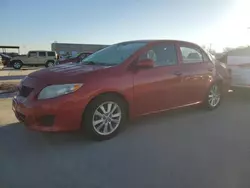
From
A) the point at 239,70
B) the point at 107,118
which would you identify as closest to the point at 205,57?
the point at 239,70

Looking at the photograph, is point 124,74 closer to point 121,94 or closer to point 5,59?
point 121,94

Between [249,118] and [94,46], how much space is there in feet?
151

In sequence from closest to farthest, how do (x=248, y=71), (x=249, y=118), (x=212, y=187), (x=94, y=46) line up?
(x=212, y=187)
(x=249, y=118)
(x=248, y=71)
(x=94, y=46)

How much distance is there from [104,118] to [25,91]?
123cm

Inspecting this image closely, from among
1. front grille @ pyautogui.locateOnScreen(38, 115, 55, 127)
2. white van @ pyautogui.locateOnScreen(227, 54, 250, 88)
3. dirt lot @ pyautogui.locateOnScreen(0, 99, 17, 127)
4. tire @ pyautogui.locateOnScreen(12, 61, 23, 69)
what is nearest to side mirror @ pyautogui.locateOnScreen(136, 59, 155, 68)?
front grille @ pyautogui.locateOnScreen(38, 115, 55, 127)

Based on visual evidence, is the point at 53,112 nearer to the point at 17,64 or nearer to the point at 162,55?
the point at 162,55

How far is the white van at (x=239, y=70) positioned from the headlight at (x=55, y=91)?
4.93 metres

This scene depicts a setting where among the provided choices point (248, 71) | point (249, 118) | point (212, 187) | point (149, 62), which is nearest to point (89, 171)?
point (212, 187)

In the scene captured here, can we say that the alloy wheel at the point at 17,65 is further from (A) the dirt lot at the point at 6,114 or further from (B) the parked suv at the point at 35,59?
(A) the dirt lot at the point at 6,114

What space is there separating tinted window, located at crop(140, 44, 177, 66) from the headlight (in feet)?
4.71

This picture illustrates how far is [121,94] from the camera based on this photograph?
4.03m

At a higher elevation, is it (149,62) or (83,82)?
(149,62)

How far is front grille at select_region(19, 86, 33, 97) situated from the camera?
149 inches

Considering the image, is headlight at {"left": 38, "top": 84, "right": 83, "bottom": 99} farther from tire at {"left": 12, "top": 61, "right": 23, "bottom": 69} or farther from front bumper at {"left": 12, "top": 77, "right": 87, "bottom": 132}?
tire at {"left": 12, "top": 61, "right": 23, "bottom": 69}
